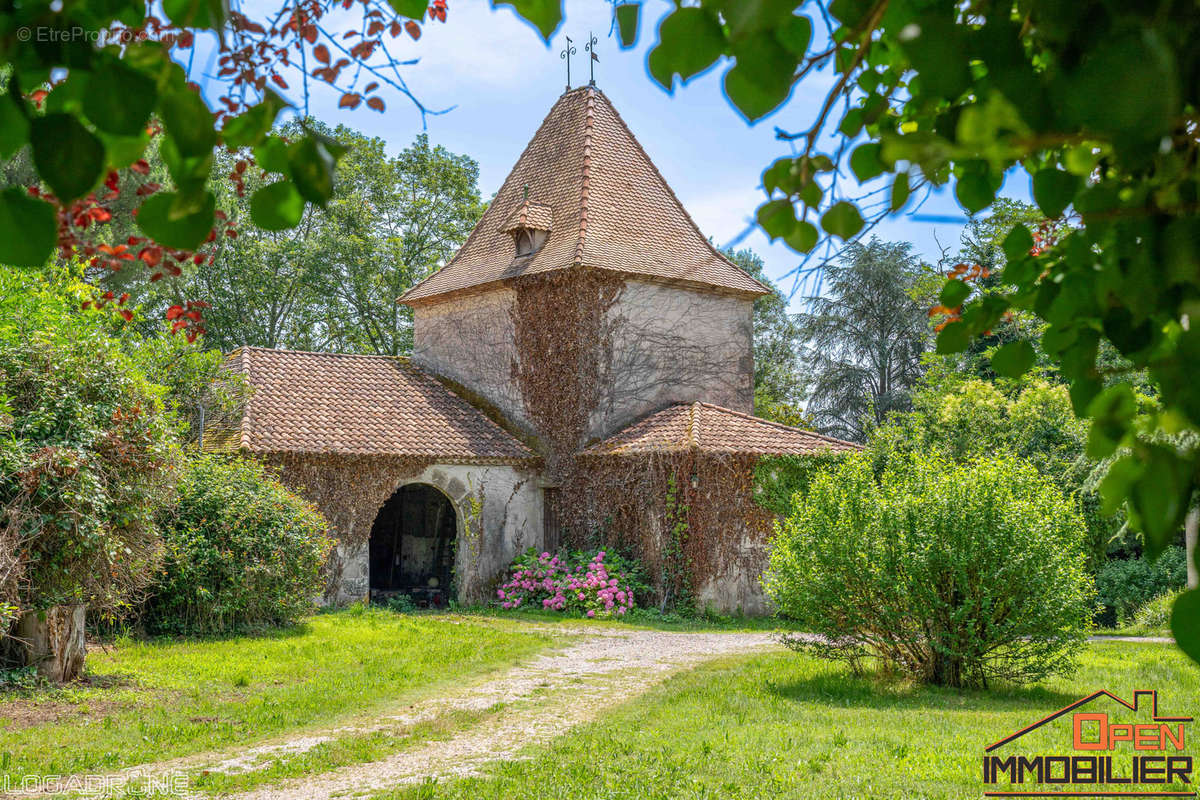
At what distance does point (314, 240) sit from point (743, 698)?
964 inches

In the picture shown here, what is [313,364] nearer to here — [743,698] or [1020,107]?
[743,698]

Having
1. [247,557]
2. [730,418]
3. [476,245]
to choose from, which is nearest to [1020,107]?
[247,557]

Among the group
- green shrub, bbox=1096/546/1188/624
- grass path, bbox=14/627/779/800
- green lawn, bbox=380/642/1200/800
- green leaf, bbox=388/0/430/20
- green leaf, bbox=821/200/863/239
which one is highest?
green leaf, bbox=388/0/430/20

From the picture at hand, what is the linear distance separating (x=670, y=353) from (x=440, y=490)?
521 cm

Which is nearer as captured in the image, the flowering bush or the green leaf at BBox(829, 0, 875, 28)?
the green leaf at BBox(829, 0, 875, 28)

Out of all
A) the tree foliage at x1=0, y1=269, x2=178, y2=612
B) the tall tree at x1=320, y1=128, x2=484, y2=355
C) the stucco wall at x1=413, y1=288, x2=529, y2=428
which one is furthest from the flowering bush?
the tall tree at x1=320, y1=128, x2=484, y2=355

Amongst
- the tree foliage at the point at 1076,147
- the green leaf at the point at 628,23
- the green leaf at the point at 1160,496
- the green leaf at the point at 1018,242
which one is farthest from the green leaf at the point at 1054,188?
the green leaf at the point at 628,23

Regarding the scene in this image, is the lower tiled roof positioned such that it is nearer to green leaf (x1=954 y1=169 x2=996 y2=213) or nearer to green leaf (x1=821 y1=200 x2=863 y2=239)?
green leaf (x1=954 y1=169 x2=996 y2=213)

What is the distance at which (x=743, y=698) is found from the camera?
9297 mm

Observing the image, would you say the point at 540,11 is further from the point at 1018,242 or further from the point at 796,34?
the point at 1018,242

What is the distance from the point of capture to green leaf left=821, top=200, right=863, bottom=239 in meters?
1.76

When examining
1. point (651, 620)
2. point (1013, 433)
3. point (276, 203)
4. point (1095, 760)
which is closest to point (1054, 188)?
point (276, 203)

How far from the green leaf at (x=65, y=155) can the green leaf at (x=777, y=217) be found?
1024 mm

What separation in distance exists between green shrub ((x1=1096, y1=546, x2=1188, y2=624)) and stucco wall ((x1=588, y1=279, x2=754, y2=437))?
294 inches
